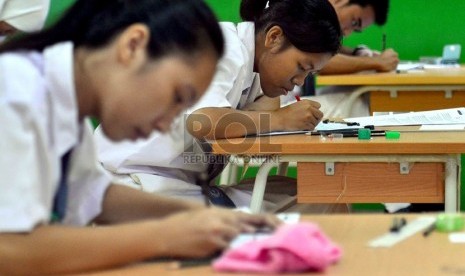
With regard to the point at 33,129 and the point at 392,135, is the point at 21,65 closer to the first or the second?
the point at 33,129

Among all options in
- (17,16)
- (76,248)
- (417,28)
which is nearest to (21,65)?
(76,248)

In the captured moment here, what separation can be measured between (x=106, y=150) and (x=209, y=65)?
1214mm

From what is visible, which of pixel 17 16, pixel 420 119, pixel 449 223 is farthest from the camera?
pixel 17 16

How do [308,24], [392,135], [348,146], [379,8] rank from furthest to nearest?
[379,8]
[308,24]
[392,135]
[348,146]

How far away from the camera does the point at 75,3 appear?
1.32 metres

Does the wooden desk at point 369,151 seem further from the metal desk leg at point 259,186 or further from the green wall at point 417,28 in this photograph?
the green wall at point 417,28

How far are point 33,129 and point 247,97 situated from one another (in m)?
1.60

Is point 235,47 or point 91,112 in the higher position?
point 91,112

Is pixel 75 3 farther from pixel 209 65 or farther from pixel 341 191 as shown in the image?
pixel 341 191

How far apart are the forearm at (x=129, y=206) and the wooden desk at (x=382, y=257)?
0.79 ft

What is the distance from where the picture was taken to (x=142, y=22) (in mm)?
1241

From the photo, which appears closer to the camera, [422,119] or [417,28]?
[422,119]

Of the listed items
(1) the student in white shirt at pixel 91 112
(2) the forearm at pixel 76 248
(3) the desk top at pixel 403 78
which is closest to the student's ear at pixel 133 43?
(1) the student in white shirt at pixel 91 112

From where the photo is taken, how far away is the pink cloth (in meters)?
1.13
